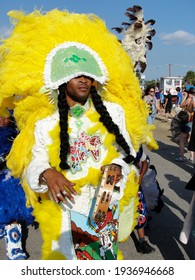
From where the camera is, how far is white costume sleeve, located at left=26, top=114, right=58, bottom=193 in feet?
6.40

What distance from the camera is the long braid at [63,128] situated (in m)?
2.10

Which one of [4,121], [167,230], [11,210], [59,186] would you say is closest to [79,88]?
[59,186]

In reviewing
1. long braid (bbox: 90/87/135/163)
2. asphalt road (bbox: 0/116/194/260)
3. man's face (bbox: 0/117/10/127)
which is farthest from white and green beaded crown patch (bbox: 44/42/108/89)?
asphalt road (bbox: 0/116/194/260)

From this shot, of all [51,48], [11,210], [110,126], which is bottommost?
[11,210]

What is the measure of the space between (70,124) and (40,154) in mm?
257

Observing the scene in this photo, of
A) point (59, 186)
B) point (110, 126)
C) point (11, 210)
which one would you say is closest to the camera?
point (59, 186)

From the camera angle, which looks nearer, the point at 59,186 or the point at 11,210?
the point at 59,186

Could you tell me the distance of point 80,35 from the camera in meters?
2.38

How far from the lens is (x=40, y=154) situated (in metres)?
2.10

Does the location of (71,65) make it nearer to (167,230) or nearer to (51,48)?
(51,48)

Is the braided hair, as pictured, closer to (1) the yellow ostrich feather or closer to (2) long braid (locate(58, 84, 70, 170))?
(2) long braid (locate(58, 84, 70, 170))

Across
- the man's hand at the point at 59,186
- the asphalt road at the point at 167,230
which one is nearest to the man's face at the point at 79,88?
the man's hand at the point at 59,186

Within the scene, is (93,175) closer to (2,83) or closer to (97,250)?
(97,250)

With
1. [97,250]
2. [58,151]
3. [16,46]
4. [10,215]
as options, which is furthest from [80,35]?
[10,215]
